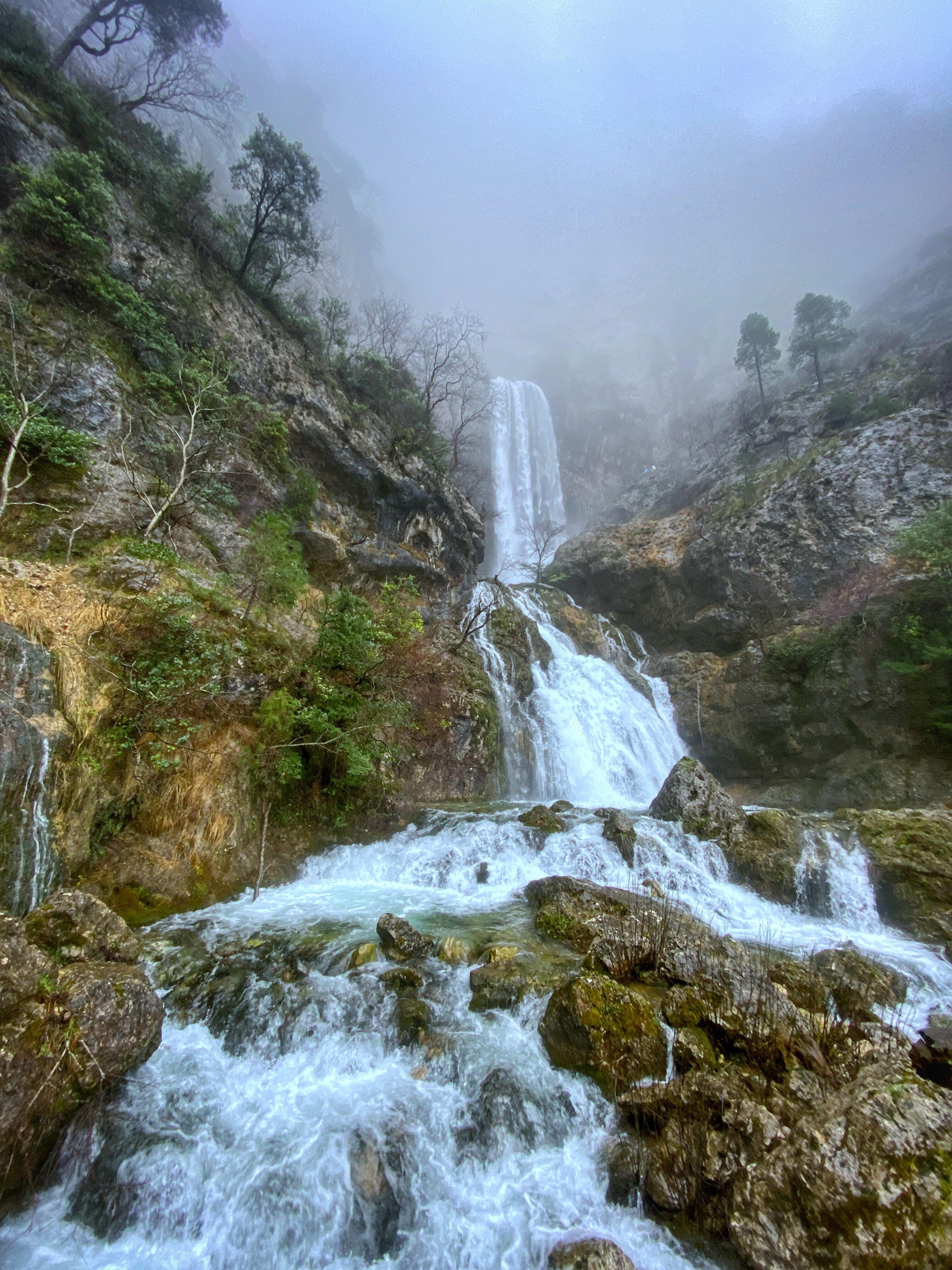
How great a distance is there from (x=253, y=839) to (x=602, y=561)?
22.3 m

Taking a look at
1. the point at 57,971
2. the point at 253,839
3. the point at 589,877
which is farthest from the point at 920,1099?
the point at 253,839

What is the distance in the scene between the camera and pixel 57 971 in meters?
3.84

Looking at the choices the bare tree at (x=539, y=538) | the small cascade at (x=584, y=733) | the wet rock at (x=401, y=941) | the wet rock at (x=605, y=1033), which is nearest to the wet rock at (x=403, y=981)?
the wet rock at (x=401, y=941)

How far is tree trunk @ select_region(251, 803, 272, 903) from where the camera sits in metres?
7.70

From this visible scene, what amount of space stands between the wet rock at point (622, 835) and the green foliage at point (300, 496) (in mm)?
12620

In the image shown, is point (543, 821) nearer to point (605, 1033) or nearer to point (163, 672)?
point (605, 1033)

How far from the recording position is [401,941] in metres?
5.99

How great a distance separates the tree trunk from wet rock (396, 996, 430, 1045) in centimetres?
374

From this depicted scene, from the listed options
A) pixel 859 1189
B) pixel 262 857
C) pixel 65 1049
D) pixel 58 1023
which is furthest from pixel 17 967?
pixel 859 1189

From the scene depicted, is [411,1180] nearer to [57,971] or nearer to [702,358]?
[57,971]

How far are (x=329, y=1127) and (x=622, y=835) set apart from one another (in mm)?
7337

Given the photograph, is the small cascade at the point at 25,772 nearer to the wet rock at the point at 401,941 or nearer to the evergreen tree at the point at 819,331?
the wet rock at the point at 401,941

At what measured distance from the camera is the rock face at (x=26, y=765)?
4.89m

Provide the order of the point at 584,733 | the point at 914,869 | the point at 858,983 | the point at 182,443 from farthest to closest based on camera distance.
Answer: the point at 584,733 → the point at 182,443 → the point at 914,869 → the point at 858,983
